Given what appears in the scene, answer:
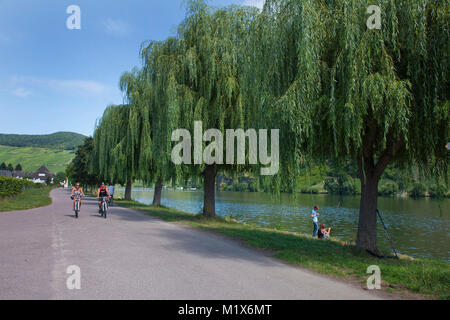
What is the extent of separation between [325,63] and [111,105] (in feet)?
74.3

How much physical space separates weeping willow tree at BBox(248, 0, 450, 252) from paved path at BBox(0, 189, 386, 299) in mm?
2693

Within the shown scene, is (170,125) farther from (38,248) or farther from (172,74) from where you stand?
(38,248)

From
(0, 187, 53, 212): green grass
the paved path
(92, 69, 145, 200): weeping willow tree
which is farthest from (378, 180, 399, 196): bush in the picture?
the paved path

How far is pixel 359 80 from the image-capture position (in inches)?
280

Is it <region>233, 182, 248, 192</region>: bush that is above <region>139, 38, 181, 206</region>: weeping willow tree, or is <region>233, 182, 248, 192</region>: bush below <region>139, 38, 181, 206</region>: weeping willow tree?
below

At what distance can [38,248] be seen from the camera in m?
7.70

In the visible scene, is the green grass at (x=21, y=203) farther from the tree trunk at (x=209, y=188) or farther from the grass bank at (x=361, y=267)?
the grass bank at (x=361, y=267)

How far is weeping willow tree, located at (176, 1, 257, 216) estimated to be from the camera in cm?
1386

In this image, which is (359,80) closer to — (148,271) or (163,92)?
(148,271)

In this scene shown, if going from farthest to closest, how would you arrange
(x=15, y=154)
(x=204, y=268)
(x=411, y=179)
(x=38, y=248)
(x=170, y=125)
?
(x=15, y=154)
(x=170, y=125)
(x=411, y=179)
(x=38, y=248)
(x=204, y=268)

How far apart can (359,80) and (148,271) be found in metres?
5.79

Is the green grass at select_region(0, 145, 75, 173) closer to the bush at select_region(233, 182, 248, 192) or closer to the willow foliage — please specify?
the bush at select_region(233, 182, 248, 192)
